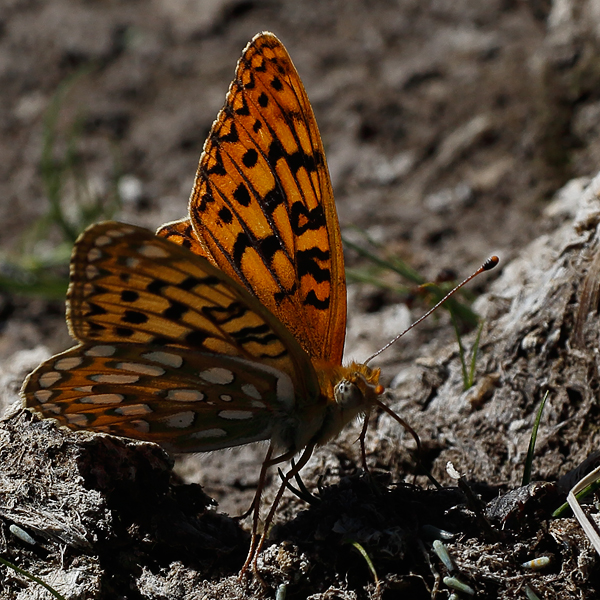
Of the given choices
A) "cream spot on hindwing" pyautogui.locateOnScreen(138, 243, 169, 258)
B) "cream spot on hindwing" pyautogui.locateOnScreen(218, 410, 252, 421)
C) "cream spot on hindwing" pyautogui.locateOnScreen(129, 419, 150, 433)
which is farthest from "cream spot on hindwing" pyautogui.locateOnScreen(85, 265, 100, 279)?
"cream spot on hindwing" pyautogui.locateOnScreen(218, 410, 252, 421)

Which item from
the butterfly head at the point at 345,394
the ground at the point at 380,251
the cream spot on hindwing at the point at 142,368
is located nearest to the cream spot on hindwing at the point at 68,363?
the cream spot on hindwing at the point at 142,368

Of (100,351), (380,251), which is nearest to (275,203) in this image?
→ (100,351)

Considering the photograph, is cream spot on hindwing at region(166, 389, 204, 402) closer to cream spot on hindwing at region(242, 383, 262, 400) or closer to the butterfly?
the butterfly

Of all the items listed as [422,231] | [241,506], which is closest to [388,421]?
[241,506]

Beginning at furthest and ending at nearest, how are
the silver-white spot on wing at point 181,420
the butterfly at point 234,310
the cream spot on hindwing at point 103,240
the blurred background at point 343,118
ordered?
the blurred background at point 343,118 < the silver-white spot on wing at point 181,420 < the butterfly at point 234,310 < the cream spot on hindwing at point 103,240

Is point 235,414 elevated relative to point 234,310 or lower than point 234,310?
lower

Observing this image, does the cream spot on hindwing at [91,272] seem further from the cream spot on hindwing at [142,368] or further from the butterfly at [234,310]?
the cream spot on hindwing at [142,368]

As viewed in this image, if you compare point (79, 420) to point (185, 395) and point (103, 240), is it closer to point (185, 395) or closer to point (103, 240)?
point (185, 395)
